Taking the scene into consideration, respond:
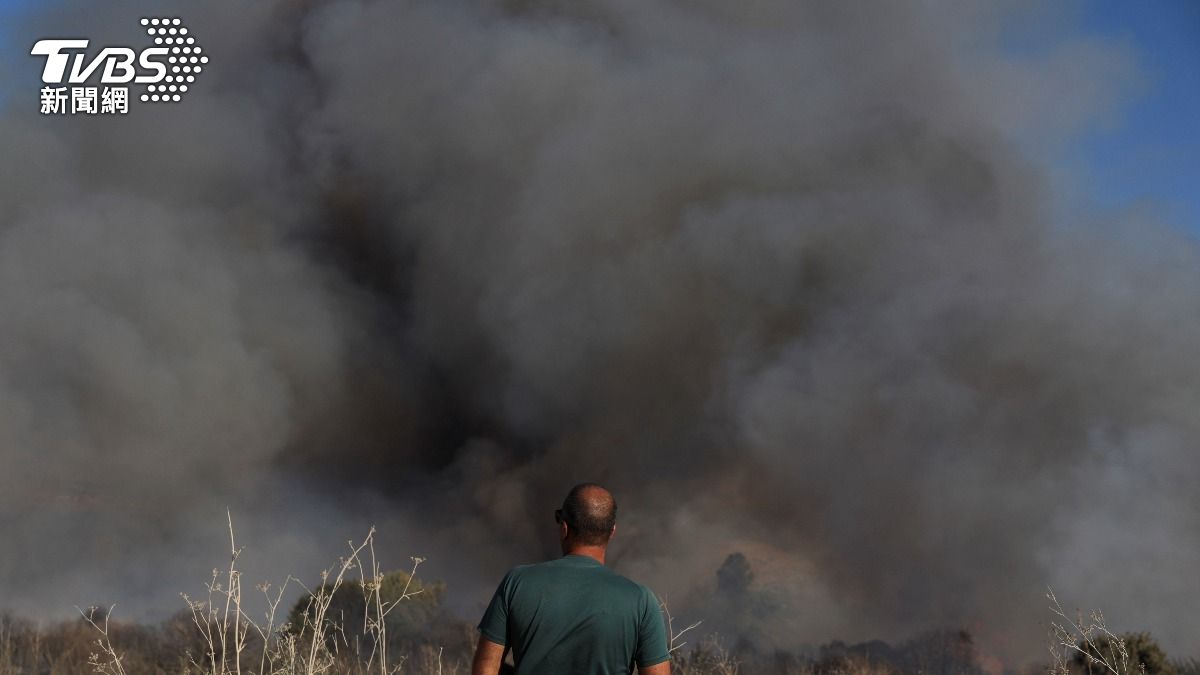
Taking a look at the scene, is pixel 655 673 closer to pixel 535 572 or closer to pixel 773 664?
pixel 535 572

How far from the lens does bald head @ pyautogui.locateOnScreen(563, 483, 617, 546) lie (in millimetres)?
5793

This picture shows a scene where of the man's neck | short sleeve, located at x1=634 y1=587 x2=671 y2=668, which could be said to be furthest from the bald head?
short sleeve, located at x1=634 y1=587 x2=671 y2=668

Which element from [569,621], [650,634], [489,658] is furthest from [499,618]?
[650,634]

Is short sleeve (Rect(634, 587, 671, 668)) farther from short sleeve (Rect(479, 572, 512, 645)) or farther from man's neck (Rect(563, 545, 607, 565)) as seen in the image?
short sleeve (Rect(479, 572, 512, 645))

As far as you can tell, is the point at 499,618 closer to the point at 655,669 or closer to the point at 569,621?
the point at 569,621

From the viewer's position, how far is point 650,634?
5660 mm

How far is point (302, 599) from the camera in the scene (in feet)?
117

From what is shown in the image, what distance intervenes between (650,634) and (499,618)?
0.77 meters

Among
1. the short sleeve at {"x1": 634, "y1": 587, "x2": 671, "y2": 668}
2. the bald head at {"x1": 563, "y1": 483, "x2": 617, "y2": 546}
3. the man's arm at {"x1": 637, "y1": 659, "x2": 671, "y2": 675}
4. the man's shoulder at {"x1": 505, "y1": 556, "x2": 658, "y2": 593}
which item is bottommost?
the man's arm at {"x1": 637, "y1": 659, "x2": 671, "y2": 675}

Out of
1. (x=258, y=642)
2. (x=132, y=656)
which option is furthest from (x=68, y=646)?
(x=258, y=642)

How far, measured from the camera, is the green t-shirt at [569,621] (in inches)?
218

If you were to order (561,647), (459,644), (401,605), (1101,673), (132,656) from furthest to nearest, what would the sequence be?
(401,605) < (459,644) < (132,656) < (1101,673) < (561,647)

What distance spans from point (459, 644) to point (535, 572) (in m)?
27.5

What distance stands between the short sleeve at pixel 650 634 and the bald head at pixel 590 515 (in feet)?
1.20
